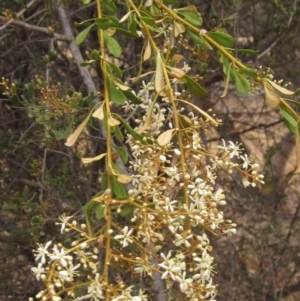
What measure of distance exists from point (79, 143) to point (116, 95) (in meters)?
1.47

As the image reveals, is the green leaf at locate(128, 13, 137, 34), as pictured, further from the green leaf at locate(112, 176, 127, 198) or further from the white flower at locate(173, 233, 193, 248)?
the white flower at locate(173, 233, 193, 248)

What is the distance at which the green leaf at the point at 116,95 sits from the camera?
1.18 metres

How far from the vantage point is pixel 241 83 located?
48.7 inches

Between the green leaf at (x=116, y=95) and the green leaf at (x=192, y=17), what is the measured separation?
0.74 ft

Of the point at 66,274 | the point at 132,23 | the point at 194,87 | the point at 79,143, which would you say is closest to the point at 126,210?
the point at 66,274

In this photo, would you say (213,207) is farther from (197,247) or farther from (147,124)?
(147,124)

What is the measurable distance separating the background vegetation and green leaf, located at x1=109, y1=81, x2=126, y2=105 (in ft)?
1.48

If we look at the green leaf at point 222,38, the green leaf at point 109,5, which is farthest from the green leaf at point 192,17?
the green leaf at point 109,5

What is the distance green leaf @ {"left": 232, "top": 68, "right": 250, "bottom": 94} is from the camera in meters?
1.23

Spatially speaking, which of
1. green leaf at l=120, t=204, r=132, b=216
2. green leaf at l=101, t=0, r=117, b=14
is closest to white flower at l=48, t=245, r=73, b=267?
green leaf at l=120, t=204, r=132, b=216

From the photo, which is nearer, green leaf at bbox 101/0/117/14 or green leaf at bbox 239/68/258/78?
green leaf at bbox 239/68/258/78

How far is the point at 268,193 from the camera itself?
3385 millimetres

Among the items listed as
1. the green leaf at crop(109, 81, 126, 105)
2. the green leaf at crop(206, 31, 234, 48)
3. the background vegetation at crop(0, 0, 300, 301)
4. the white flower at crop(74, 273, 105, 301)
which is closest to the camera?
the white flower at crop(74, 273, 105, 301)

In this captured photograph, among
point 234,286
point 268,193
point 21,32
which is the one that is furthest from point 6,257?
point 268,193
